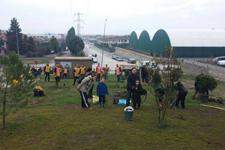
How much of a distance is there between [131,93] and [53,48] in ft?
305

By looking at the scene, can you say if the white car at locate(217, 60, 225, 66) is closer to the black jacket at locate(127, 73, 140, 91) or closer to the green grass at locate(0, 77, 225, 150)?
the green grass at locate(0, 77, 225, 150)

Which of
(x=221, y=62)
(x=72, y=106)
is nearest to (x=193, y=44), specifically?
(x=221, y=62)

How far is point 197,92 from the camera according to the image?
21.8m

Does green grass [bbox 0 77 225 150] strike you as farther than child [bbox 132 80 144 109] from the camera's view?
No

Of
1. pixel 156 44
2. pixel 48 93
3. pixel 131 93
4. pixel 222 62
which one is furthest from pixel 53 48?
pixel 131 93

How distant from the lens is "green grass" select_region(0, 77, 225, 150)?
37.2 feet

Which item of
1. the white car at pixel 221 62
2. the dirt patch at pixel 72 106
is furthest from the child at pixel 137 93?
the white car at pixel 221 62

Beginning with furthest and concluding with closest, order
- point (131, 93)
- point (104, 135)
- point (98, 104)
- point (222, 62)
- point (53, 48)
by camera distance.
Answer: point (53, 48), point (222, 62), point (98, 104), point (131, 93), point (104, 135)

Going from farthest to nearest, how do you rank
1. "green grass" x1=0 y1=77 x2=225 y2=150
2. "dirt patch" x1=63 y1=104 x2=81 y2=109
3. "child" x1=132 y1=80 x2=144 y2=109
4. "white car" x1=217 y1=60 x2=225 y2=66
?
"white car" x1=217 y1=60 x2=225 y2=66, "dirt patch" x1=63 y1=104 x2=81 y2=109, "child" x1=132 y1=80 x2=144 y2=109, "green grass" x1=0 y1=77 x2=225 y2=150

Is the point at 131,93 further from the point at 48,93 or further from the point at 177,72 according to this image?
the point at 48,93

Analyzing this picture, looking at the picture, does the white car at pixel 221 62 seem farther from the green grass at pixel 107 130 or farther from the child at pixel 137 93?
the child at pixel 137 93

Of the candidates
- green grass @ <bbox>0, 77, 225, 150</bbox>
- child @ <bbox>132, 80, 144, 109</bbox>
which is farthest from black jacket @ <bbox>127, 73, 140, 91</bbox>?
green grass @ <bbox>0, 77, 225, 150</bbox>

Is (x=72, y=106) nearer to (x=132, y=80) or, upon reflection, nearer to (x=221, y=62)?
(x=132, y=80)

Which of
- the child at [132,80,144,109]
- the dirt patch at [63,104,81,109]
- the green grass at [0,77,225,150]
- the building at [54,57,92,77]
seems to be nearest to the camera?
the green grass at [0,77,225,150]
